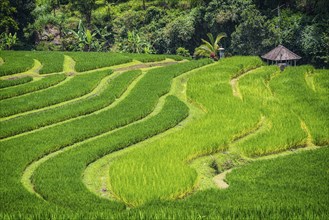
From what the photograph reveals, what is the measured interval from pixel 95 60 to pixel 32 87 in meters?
6.90

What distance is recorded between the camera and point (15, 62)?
2698 centimetres

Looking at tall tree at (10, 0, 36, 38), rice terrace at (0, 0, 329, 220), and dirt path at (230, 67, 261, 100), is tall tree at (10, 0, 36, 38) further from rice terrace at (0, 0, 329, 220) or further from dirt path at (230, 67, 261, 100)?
dirt path at (230, 67, 261, 100)

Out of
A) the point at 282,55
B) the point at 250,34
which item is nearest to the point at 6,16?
the point at 250,34

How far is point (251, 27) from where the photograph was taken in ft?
114

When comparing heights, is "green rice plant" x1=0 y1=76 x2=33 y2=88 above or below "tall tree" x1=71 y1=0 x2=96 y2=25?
below

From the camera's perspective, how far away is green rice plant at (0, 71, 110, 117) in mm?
19375

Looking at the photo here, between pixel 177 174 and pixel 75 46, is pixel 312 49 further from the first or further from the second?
pixel 177 174

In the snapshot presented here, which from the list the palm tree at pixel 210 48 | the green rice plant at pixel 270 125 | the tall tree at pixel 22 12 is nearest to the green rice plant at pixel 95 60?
the palm tree at pixel 210 48

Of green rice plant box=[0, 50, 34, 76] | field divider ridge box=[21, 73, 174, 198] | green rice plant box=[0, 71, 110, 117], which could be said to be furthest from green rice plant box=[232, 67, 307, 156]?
green rice plant box=[0, 50, 34, 76]

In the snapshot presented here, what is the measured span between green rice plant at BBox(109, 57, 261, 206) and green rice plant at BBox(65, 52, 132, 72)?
8.16 metres

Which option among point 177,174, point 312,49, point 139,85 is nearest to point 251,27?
point 312,49

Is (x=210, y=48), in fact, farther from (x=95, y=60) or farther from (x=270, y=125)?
(x=270, y=125)

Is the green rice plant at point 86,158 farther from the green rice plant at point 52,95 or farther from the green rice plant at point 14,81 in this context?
the green rice plant at point 14,81

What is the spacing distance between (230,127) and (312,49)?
1877cm
